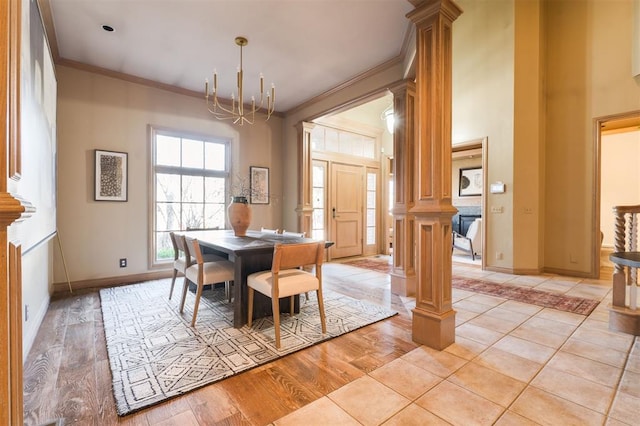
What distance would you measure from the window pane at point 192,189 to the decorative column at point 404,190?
304 cm

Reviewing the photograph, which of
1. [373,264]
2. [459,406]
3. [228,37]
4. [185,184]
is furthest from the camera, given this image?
[373,264]

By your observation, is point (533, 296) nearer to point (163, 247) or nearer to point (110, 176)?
point (163, 247)

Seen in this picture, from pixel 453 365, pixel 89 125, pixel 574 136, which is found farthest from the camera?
pixel 574 136

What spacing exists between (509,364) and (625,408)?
54 cm

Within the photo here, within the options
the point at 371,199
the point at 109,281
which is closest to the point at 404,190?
the point at 371,199

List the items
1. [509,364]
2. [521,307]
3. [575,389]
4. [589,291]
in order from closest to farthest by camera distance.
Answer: [575,389], [509,364], [521,307], [589,291]

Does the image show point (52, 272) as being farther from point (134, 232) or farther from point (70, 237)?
point (134, 232)

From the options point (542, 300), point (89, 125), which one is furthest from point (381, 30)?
point (89, 125)

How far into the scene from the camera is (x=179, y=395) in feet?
5.34

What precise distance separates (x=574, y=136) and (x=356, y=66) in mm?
3459

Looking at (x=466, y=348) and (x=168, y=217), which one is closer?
(x=466, y=348)

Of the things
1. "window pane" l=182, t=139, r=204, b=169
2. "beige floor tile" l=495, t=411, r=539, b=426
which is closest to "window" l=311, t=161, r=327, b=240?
"window pane" l=182, t=139, r=204, b=169

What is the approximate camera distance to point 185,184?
458cm

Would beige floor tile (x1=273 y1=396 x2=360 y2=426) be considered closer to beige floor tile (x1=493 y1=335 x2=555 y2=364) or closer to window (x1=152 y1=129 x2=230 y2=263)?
beige floor tile (x1=493 y1=335 x2=555 y2=364)
